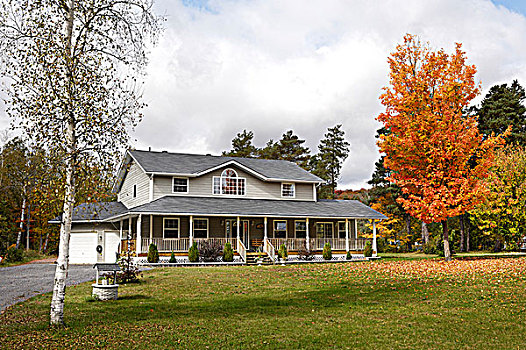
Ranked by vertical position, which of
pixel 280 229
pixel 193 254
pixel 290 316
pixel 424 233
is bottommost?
pixel 290 316

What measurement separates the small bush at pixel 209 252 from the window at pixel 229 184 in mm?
4890

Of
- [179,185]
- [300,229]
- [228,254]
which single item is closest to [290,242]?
[300,229]

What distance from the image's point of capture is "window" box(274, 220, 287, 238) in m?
30.8

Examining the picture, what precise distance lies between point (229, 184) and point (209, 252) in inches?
237

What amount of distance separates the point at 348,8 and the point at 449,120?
25.3 ft

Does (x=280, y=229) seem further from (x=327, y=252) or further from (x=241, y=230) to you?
(x=327, y=252)

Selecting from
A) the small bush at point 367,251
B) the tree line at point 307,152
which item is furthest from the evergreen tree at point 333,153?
the small bush at point 367,251

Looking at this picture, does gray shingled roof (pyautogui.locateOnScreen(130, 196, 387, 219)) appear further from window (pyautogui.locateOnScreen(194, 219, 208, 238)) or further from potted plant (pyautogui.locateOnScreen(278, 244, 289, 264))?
potted plant (pyautogui.locateOnScreen(278, 244, 289, 264))

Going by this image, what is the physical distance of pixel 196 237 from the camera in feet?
93.9

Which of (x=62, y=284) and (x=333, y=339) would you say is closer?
(x=333, y=339)

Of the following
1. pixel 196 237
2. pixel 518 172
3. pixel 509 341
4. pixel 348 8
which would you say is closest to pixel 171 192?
pixel 196 237

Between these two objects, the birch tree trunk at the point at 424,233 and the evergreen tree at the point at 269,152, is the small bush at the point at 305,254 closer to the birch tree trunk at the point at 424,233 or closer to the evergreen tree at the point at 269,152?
the birch tree trunk at the point at 424,233

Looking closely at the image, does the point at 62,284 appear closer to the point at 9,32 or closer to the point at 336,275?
the point at 9,32

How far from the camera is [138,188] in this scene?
30.6m
